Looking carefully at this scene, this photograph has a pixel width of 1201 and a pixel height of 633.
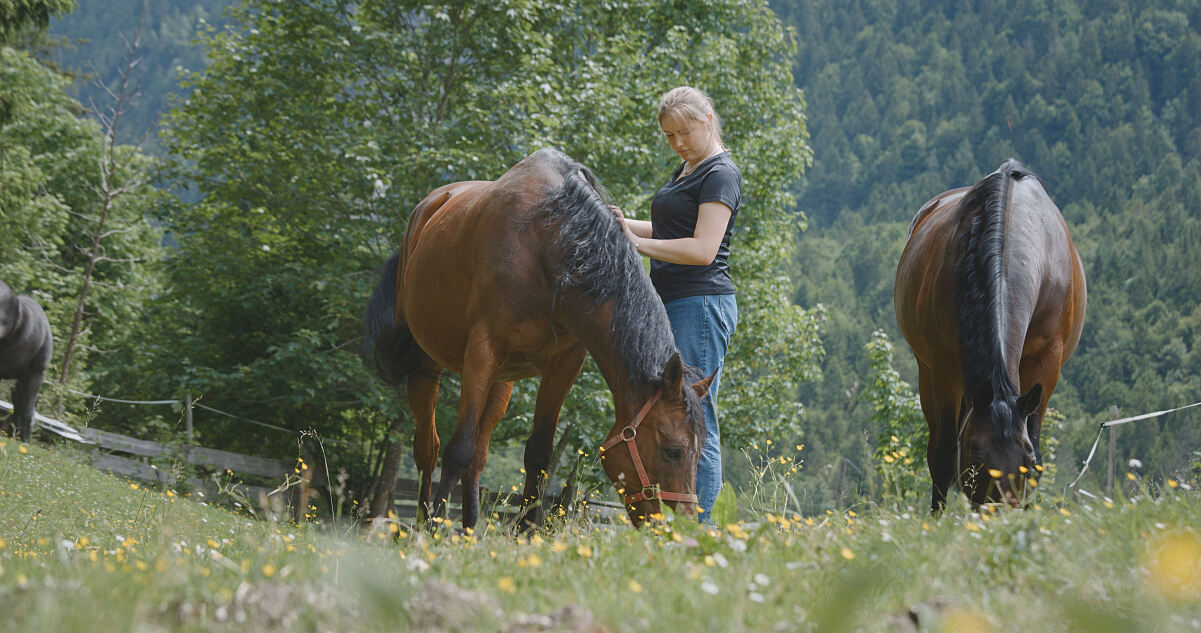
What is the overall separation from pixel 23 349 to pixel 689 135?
35.0 ft

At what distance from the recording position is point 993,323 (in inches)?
167

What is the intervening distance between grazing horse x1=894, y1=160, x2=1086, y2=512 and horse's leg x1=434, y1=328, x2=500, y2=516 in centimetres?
244

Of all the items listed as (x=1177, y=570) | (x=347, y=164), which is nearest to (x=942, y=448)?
(x=1177, y=570)

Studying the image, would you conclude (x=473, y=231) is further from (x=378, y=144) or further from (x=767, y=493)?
(x=378, y=144)

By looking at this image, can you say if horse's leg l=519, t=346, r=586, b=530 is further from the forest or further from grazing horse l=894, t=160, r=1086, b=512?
grazing horse l=894, t=160, r=1086, b=512

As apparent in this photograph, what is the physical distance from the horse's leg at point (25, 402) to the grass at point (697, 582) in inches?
426

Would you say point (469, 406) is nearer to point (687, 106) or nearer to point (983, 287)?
point (687, 106)

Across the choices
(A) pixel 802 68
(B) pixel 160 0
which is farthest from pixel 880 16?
(B) pixel 160 0

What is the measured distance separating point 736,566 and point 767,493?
181 cm

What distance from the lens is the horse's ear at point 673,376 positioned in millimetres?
4199

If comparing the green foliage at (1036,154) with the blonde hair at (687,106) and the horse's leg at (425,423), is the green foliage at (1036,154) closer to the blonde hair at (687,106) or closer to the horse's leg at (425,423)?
the horse's leg at (425,423)

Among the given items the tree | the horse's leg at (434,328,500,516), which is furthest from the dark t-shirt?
the tree

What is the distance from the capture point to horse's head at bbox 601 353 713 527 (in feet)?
13.7

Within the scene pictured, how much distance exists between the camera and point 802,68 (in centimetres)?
14288
